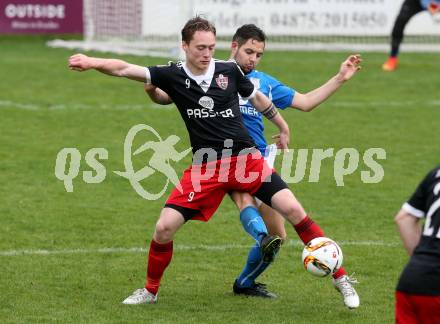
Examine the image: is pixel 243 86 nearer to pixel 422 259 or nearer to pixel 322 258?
pixel 322 258

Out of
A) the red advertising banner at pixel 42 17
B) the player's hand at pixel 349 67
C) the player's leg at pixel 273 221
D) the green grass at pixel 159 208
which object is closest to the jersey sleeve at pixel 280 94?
the player's hand at pixel 349 67

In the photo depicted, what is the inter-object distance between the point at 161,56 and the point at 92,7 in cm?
284

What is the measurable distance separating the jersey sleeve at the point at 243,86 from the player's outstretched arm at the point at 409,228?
8.46ft

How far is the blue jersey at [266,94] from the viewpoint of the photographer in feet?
26.9

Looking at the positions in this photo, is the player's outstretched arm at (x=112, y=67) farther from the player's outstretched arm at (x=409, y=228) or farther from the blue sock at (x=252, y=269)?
the player's outstretched arm at (x=409, y=228)

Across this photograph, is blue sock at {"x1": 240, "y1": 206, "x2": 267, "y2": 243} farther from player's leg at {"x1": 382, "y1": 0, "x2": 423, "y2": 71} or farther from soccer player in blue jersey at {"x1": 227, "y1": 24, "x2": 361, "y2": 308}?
player's leg at {"x1": 382, "y1": 0, "x2": 423, "y2": 71}

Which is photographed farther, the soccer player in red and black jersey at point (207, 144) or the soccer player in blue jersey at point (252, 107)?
the soccer player in blue jersey at point (252, 107)

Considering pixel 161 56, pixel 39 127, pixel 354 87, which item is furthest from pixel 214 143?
pixel 161 56

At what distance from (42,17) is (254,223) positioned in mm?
17781

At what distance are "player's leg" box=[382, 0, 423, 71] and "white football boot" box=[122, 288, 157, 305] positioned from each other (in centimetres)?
1370

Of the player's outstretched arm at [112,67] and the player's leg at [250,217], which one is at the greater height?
the player's outstretched arm at [112,67]

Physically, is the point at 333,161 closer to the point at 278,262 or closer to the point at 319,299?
the point at 278,262

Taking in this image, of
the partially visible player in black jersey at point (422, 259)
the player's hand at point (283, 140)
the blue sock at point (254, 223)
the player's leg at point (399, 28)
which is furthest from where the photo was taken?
the player's leg at point (399, 28)

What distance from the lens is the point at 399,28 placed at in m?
20.7
